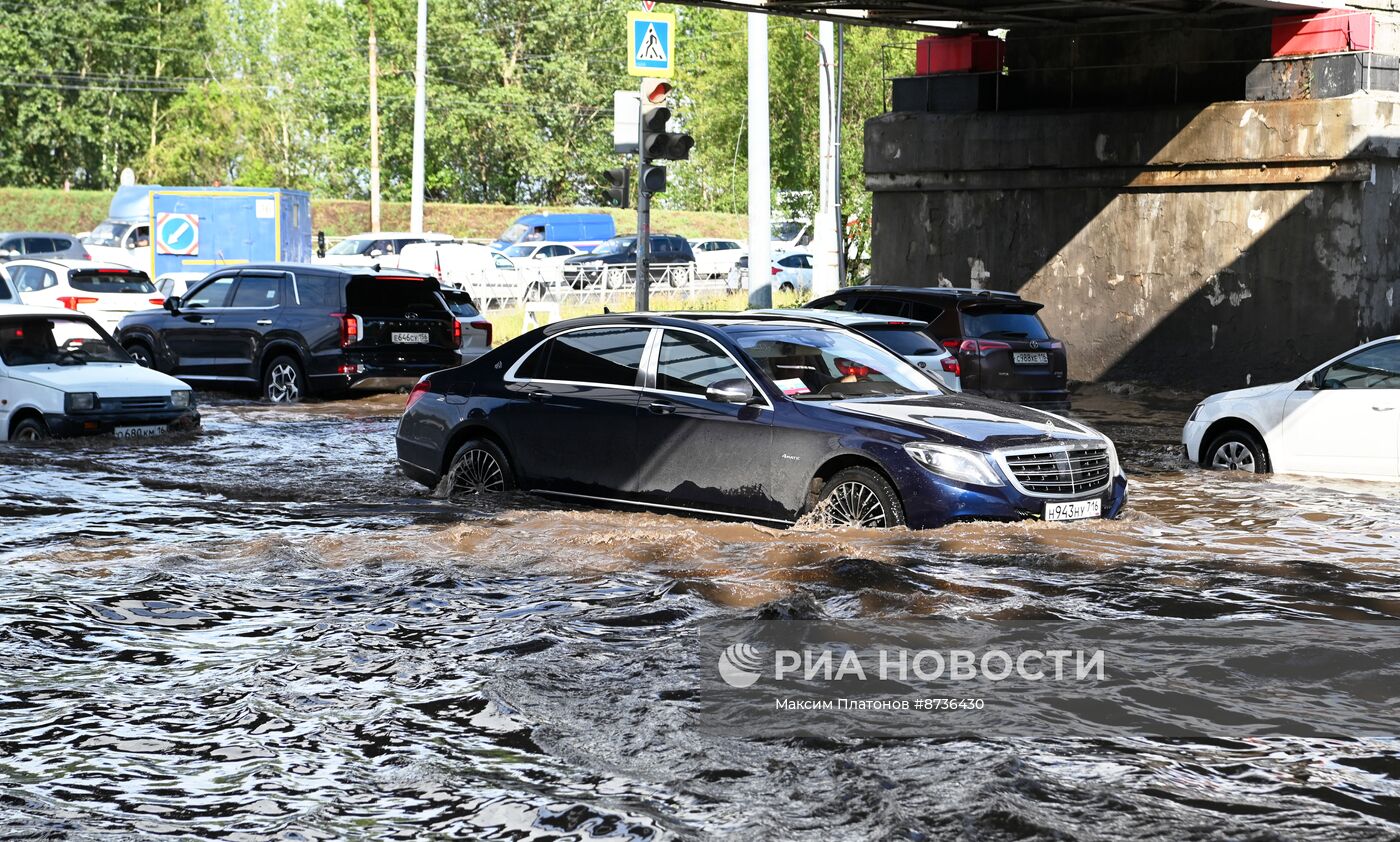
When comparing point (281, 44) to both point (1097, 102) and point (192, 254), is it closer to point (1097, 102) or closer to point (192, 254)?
point (192, 254)

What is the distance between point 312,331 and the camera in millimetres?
20328

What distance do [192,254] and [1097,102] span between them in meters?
23.7

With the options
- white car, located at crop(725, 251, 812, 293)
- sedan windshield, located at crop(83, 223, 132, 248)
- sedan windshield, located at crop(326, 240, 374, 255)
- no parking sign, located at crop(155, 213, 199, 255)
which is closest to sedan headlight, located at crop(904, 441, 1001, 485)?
no parking sign, located at crop(155, 213, 199, 255)

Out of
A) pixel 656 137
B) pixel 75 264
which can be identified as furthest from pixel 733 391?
pixel 75 264

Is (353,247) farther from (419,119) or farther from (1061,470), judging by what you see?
(1061,470)

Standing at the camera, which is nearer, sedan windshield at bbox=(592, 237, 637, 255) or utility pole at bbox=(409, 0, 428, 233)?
utility pole at bbox=(409, 0, 428, 233)

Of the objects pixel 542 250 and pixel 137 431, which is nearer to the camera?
pixel 137 431

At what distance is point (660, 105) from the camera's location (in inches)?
756

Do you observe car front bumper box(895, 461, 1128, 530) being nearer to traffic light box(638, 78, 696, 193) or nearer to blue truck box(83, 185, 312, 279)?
traffic light box(638, 78, 696, 193)

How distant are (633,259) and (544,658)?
143 feet

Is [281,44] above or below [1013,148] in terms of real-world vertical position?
above

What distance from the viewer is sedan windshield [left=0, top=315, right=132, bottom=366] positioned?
51.8 feet

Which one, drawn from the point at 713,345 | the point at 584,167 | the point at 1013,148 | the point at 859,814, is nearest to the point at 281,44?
the point at 584,167

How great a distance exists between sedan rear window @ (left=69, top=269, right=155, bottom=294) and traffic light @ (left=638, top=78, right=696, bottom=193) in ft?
35.7
